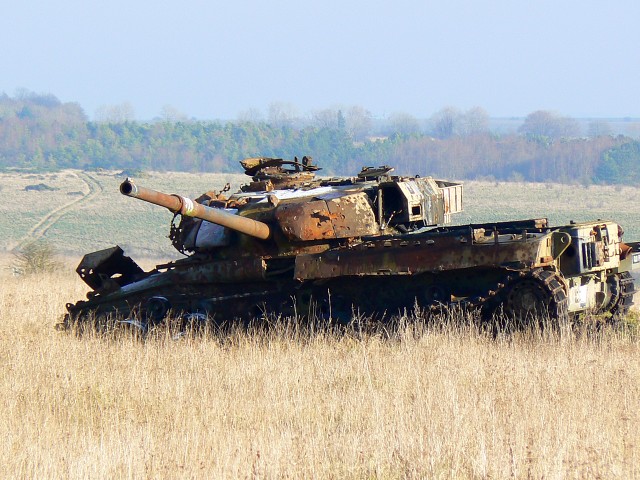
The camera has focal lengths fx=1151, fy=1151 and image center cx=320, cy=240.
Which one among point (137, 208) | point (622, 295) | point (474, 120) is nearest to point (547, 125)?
point (474, 120)

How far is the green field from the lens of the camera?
5409 centimetres

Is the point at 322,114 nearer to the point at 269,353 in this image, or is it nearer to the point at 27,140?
the point at 27,140

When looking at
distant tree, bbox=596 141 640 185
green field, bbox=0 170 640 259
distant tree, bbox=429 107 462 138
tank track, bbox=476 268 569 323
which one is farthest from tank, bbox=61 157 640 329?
distant tree, bbox=429 107 462 138

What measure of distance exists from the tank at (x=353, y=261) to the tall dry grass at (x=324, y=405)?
56 cm

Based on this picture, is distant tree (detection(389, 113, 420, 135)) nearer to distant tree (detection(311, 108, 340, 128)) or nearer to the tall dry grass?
distant tree (detection(311, 108, 340, 128))

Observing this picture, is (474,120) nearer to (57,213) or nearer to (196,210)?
(57,213)

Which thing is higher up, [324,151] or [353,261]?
[353,261]

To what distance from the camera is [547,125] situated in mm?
151875

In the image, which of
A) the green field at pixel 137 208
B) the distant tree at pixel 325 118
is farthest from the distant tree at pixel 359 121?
the green field at pixel 137 208

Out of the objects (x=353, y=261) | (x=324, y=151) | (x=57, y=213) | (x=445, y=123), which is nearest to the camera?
(x=353, y=261)

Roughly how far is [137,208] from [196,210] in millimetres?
51849

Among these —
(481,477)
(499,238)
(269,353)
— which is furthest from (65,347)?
(481,477)

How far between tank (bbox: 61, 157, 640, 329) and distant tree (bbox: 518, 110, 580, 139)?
13251 centimetres

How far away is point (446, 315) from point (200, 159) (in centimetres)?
7852
